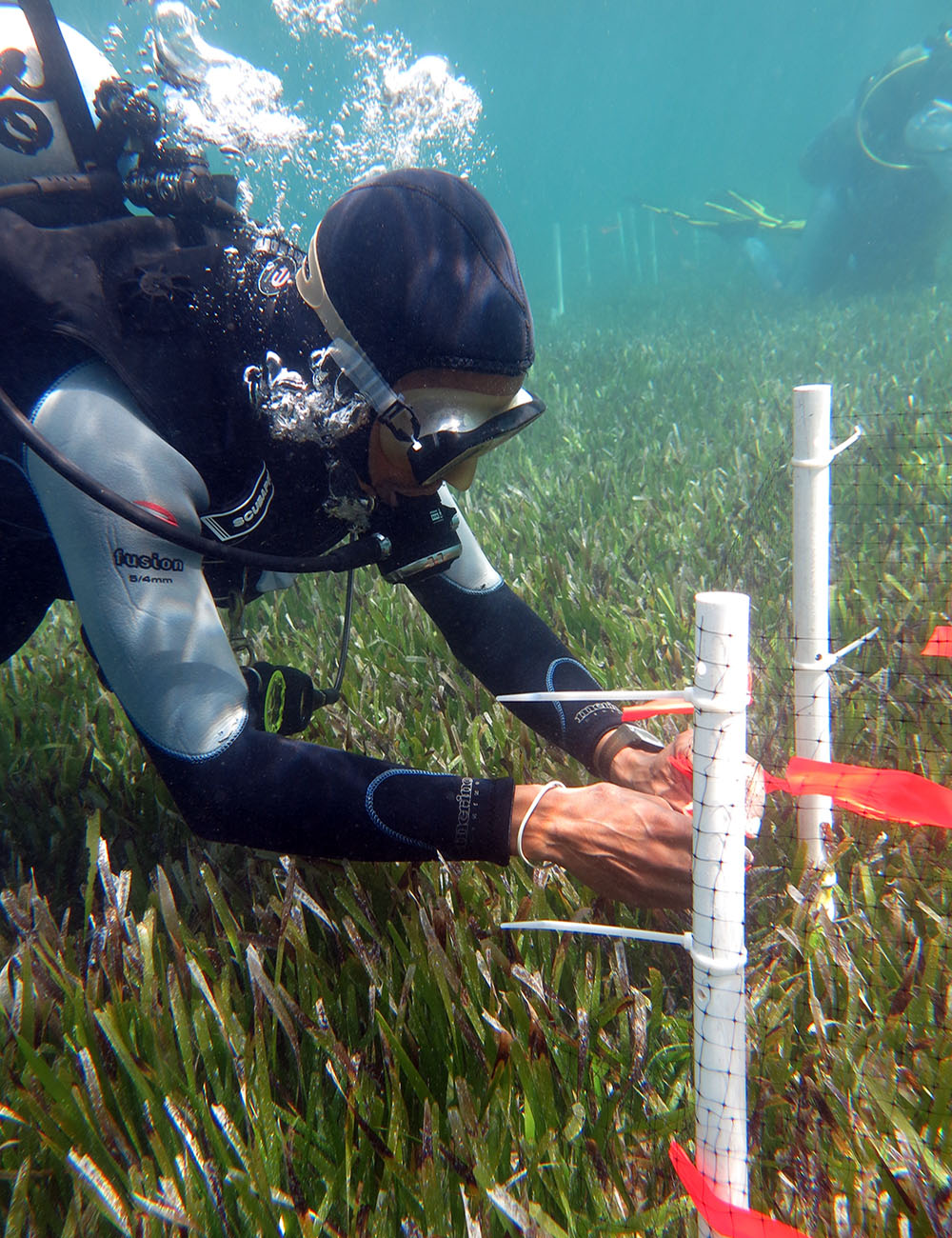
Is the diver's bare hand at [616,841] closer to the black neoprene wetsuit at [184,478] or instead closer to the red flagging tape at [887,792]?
the black neoprene wetsuit at [184,478]

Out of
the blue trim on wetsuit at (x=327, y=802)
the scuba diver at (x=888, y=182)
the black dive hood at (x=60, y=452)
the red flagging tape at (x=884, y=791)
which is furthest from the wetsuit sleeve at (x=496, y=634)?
the scuba diver at (x=888, y=182)

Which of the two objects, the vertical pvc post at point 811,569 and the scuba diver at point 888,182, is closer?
the vertical pvc post at point 811,569

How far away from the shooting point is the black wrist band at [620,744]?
223cm

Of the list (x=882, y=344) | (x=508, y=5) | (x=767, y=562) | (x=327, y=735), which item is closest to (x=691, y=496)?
(x=767, y=562)

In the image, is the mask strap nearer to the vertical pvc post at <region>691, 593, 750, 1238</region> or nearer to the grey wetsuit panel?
the grey wetsuit panel

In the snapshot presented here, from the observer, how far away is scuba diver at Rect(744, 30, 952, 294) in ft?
52.8

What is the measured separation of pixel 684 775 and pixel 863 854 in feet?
2.28

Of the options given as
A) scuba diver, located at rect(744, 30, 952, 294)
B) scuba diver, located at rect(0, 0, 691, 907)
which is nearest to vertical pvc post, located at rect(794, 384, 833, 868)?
scuba diver, located at rect(0, 0, 691, 907)

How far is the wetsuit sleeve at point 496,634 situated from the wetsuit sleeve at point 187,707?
0.91m

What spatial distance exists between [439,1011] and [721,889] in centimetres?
87

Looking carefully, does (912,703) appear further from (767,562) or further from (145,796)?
(145,796)

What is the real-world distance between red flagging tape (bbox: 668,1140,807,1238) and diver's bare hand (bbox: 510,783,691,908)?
0.46 meters

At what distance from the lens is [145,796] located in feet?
9.02

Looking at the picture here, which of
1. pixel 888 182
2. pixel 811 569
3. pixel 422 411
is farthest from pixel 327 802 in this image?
pixel 888 182
